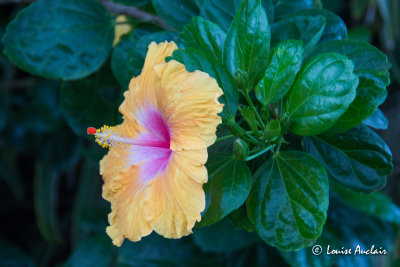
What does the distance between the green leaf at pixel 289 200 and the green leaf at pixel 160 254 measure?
87cm

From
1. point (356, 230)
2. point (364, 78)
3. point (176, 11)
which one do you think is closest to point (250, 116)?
point (364, 78)

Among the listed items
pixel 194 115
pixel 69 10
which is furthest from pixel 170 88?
pixel 69 10

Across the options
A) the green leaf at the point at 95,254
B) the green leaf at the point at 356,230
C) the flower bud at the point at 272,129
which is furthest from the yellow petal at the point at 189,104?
the green leaf at the point at 95,254

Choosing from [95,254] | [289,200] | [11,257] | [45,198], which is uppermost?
[289,200]

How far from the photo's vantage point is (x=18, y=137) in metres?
2.10

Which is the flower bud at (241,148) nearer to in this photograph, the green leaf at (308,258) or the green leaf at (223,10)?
the green leaf at (223,10)

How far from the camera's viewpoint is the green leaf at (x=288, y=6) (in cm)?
104

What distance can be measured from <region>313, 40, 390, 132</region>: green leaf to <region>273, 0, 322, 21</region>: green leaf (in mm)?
222

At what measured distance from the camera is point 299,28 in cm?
90

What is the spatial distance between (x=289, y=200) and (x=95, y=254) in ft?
3.56

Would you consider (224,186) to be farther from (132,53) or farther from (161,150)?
(132,53)

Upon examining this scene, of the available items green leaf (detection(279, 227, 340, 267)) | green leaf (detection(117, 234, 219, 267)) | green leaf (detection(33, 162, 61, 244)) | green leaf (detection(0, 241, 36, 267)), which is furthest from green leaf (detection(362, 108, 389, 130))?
green leaf (detection(0, 241, 36, 267))

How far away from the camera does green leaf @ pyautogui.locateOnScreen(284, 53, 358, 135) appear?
702mm

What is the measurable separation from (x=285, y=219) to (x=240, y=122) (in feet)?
0.74
